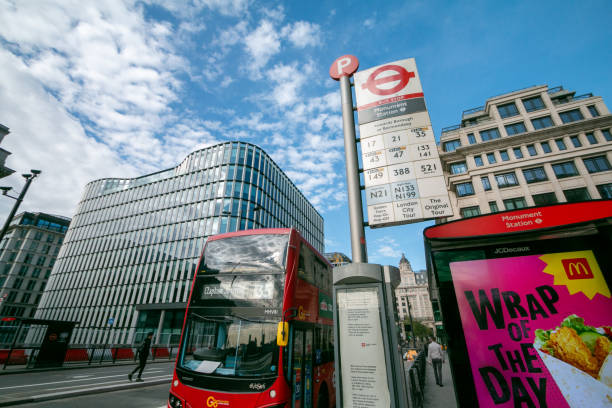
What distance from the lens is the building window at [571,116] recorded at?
27680 millimetres

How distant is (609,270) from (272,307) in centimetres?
456

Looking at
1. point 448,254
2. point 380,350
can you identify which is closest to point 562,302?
point 448,254

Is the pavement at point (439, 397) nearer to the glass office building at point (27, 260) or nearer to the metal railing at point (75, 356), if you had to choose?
the metal railing at point (75, 356)

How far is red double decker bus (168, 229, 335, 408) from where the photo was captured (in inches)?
180

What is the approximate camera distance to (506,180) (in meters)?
28.0

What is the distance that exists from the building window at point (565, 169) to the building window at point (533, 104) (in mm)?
7404

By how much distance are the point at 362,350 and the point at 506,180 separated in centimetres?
3251

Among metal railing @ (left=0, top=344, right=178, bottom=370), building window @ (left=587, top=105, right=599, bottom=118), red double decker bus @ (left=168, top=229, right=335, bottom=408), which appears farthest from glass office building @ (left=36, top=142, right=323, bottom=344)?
building window @ (left=587, top=105, right=599, bottom=118)

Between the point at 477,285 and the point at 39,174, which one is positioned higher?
the point at 39,174

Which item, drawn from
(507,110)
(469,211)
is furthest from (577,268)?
(507,110)

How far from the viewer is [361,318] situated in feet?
10.7

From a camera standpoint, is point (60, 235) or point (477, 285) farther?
point (60, 235)

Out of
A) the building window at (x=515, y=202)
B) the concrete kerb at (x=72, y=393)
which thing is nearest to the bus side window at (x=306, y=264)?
the concrete kerb at (x=72, y=393)

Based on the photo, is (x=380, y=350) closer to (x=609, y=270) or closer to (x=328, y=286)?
(x=609, y=270)
